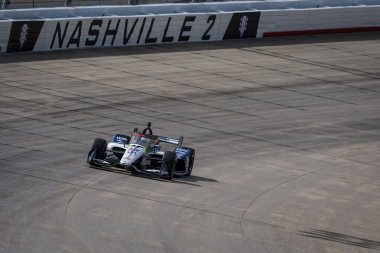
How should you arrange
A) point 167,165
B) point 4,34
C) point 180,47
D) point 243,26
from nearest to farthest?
point 167,165 → point 4,34 → point 180,47 → point 243,26

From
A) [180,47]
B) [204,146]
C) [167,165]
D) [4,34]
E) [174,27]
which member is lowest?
[180,47]

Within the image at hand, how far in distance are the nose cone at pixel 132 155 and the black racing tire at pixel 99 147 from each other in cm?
58

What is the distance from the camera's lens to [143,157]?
71.3 ft

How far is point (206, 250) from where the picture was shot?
668 inches

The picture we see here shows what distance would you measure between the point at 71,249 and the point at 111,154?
654 cm

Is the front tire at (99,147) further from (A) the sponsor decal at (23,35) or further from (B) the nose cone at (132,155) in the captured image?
(A) the sponsor decal at (23,35)

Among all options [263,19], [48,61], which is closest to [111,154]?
[48,61]

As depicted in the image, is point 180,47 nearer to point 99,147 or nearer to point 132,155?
point 99,147

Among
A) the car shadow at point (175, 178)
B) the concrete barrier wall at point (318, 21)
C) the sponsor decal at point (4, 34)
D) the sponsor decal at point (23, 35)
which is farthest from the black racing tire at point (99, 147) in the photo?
the concrete barrier wall at point (318, 21)

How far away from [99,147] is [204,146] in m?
3.85

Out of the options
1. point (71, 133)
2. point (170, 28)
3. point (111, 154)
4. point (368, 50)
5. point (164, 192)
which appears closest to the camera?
point (164, 192)

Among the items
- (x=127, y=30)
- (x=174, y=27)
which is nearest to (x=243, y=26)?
(x=174, y=27)

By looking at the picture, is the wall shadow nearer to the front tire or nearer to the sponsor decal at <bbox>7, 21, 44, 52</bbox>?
the sponsor decal at <bbox>7, 21, 44, 52</bbox>

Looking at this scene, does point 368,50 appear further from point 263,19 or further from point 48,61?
point 48,61
